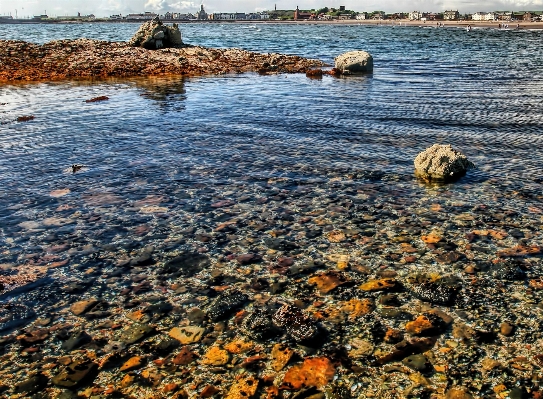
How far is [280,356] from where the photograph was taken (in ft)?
15.8

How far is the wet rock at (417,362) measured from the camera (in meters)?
4.58

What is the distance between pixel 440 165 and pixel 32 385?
8.73 m

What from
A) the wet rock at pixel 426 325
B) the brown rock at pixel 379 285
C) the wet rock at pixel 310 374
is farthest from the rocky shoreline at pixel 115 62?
the wet rock at pixel 426 325

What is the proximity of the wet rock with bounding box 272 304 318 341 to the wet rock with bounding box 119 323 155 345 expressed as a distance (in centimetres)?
150

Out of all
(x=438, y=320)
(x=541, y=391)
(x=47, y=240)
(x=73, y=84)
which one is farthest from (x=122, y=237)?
(x=73, y=84)

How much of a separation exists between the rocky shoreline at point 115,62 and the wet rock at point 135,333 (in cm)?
2722

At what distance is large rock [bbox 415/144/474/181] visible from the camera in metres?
10.0

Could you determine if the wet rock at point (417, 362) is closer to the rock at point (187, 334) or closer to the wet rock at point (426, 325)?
the wet rock at point (426, 325)

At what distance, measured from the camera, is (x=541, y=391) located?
4219mm

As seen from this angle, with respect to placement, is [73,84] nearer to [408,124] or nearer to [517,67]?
[408,124]

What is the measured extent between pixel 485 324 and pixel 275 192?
514cm

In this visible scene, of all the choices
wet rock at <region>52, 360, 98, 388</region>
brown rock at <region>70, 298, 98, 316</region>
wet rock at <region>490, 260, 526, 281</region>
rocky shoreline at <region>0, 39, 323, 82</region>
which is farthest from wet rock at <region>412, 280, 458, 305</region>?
rocky shoreline at <region>0, 39, 323, 82</region>

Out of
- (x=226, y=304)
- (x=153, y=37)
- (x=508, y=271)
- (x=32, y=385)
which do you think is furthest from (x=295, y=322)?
(x=153, y=37)

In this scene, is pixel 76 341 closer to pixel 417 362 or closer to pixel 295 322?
pixel 295 322
